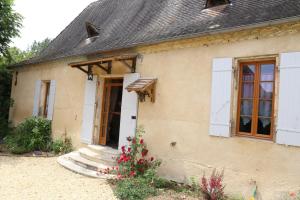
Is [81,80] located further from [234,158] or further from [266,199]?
[266,199]

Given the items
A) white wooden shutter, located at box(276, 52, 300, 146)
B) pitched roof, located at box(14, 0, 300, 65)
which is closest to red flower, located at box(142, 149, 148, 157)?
pitched roof, located at box(14, 0, 300, 65)

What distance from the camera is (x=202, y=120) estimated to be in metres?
6.11

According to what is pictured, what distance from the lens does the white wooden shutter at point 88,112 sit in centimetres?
891

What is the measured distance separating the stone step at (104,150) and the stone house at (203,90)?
2.4 inches

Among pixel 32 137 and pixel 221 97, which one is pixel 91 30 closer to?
pixel 32 137

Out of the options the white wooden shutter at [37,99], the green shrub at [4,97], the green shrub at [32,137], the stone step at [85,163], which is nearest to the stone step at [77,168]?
the stone step at [85,163]

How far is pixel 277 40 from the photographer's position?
526cm

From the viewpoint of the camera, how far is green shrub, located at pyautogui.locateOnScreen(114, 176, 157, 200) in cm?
541

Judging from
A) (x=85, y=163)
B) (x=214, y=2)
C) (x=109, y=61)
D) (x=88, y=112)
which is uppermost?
(x=214, y=2)

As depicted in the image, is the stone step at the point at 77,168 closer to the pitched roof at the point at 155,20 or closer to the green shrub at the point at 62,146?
the green shrub at the point at 62,146

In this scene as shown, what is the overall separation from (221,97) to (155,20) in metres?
3.63

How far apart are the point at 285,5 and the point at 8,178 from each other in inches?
265

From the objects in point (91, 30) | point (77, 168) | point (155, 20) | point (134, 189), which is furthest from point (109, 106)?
point (134, 189)

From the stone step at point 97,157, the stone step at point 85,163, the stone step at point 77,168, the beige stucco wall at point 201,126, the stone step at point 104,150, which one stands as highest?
the beige stucco wall at point 201,126
